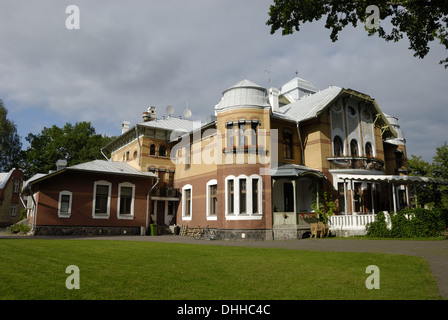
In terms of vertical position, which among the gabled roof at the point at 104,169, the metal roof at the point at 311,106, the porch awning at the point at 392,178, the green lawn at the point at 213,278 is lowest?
the green lawn at the point at 213,278

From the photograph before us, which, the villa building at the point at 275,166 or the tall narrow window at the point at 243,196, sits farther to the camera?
the tall narrow window at the point at 243,196

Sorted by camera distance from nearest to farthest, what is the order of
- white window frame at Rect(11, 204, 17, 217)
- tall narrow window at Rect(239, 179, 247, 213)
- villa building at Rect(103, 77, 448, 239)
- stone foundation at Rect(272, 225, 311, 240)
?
stone foundation at Rect(272, 225, 311, 240) < villa building at Rect(103, 77, 448, 239) < tall narrow window at Rect(239, 179, 247, 213) < white window frame at Rect(11, 204, 17, 217)

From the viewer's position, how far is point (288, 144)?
21078 millimetres

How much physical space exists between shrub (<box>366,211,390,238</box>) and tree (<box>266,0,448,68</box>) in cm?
988

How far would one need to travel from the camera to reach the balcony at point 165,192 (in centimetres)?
2468

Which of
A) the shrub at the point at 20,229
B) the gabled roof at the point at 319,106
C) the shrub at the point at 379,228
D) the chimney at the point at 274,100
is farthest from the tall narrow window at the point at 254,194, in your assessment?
the shrub at the point at 20,229

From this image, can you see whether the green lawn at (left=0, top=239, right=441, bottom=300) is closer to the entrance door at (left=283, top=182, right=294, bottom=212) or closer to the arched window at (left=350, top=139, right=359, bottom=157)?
the entrance door at (left=283, top=182, right=294, bottom=212)

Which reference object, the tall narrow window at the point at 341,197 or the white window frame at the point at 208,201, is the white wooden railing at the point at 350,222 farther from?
the white window frame at the point at 208,201

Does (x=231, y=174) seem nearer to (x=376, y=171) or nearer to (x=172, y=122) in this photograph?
(x=376, y=171)

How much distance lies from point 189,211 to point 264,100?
955 cm

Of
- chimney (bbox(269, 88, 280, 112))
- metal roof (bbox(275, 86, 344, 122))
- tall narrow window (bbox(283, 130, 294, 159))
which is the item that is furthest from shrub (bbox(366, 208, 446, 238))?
chimney (bbox(269, 88, 280, 112))

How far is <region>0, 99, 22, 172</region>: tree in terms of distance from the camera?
3750 centimetres

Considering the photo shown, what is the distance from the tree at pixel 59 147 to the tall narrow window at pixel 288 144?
2788 cm

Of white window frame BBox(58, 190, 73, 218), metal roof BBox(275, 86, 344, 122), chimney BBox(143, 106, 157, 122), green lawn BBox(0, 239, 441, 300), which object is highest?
chimney BBox(143, 106, 157, 122)
